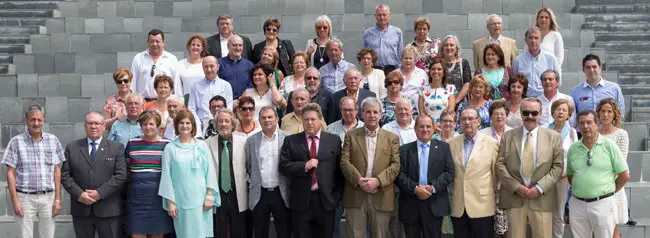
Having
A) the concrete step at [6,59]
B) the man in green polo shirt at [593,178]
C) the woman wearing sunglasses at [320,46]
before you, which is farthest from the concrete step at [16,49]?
the man in green polo shirt at [593,178]

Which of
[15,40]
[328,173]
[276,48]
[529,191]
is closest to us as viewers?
[529,191]

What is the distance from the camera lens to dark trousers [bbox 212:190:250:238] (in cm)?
1132

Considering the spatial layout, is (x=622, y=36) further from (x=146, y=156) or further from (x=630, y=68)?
(x=146, y=156)

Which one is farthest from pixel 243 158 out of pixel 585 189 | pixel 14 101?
pixel 14 101

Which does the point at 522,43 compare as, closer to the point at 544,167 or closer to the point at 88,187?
the point at 544,167

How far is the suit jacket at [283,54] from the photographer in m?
13.8

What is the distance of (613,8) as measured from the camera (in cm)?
1750

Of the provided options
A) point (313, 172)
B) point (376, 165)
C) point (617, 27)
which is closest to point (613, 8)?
point (617, 27)

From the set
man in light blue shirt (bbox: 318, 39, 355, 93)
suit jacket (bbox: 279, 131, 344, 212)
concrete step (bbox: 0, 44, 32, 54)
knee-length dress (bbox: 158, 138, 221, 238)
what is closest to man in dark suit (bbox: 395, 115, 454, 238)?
suit jacket (bbox: 279, 131, 344, 212)

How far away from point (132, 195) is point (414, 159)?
9.53ft

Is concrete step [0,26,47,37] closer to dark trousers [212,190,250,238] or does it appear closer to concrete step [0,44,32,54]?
concrete step [0,44,32,54]

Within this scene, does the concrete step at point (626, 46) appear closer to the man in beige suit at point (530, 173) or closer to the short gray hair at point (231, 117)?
the man in beige suit at point (530, 173)

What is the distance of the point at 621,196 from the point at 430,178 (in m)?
2.04

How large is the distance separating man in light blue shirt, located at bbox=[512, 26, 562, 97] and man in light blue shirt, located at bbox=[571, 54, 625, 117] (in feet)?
1.86
